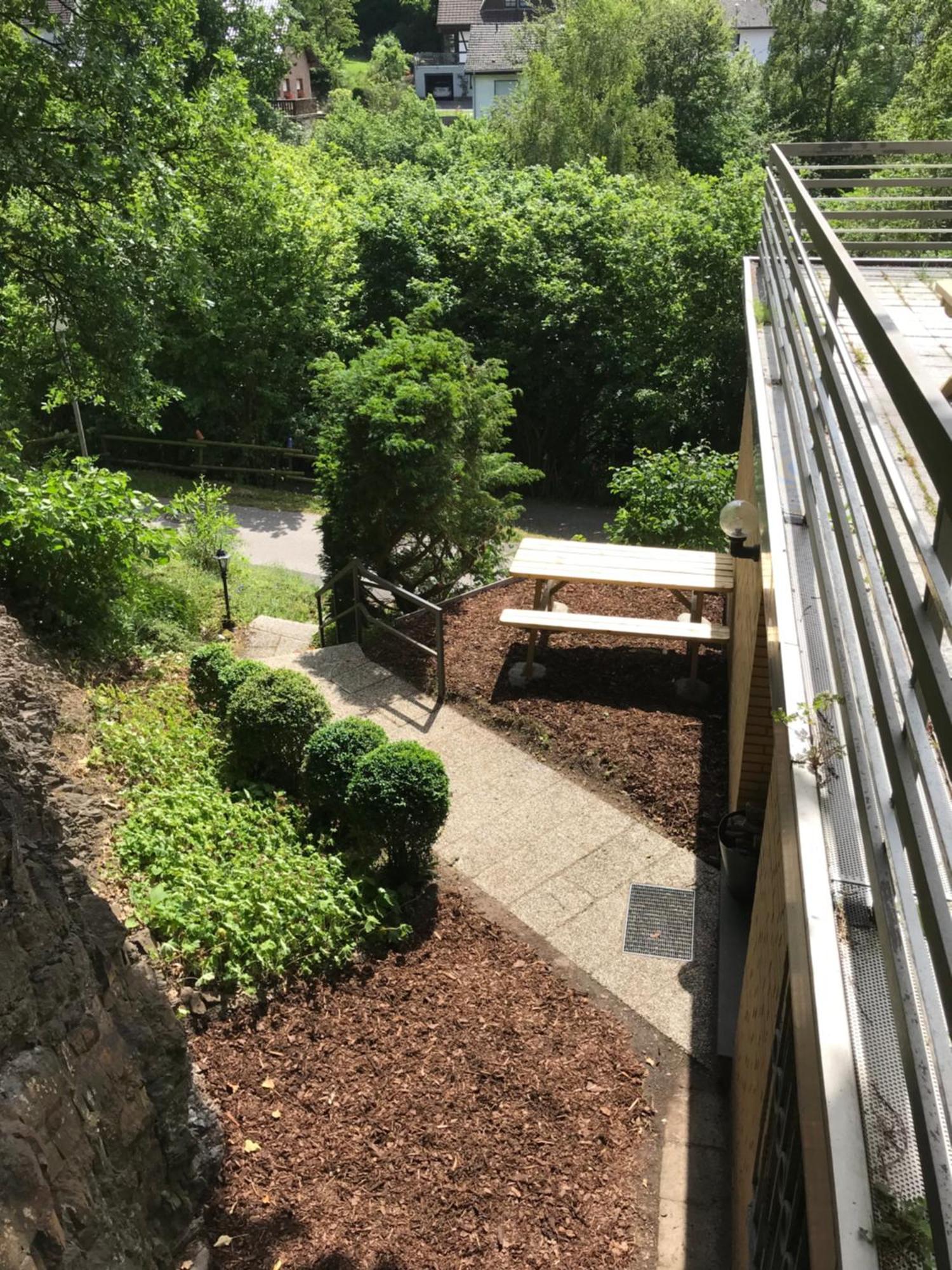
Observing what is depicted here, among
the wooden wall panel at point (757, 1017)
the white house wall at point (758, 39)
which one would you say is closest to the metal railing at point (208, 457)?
the wooden wall panel at point (757, 1017)

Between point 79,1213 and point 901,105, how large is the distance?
29.6m

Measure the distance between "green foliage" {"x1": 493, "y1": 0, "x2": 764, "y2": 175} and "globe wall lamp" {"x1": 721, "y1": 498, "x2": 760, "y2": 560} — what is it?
24836mm

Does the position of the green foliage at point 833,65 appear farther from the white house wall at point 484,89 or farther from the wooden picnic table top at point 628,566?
the wooden picnic table top at point 628,566

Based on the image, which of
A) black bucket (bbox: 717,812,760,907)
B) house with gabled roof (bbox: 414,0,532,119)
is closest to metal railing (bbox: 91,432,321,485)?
black bucket (bbox: 717,812,760,907)

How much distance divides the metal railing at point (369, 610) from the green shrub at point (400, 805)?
2.34 meters

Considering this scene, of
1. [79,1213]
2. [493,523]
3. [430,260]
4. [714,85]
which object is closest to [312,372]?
[430,260]

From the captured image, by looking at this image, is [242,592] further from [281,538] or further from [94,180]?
[94,180]

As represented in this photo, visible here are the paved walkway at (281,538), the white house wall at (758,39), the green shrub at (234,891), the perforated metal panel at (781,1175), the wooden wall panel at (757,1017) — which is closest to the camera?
the perforated metal panel at (781,1175)

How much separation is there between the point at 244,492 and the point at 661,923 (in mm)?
15646

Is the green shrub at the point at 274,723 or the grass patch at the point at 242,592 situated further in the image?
the grass patch at the point at 242,592

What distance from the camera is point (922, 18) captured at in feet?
71.8

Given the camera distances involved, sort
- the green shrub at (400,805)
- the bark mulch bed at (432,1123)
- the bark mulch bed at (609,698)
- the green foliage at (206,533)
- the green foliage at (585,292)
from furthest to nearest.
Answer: the green foliage at (585,292) → the green foliage at (206,533) → the bark mulch bed at (609,698) → the green shrub at (400,805) → the bark mulch bed at (432,1123)

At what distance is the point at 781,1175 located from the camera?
3.33m

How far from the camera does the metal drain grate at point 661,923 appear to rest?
6.57m
